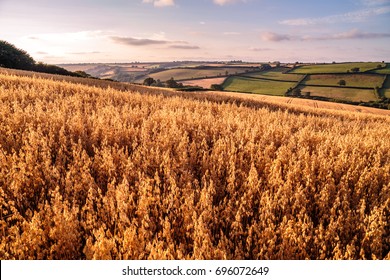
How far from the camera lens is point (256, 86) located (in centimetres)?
7869

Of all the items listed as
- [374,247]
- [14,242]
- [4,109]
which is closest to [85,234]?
[14,242]

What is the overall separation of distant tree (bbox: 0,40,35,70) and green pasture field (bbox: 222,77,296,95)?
4827 cm

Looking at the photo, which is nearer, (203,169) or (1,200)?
(1,200)

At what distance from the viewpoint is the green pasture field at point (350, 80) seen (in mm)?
72938

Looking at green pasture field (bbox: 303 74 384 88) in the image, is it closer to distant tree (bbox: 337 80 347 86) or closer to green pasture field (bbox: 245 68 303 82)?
distant tree (bbox: 337 80 347 86)

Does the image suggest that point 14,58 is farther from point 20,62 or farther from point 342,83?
point 342,83

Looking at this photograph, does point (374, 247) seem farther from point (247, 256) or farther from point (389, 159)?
point (389, 159)

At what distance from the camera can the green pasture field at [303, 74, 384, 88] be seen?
239 ft

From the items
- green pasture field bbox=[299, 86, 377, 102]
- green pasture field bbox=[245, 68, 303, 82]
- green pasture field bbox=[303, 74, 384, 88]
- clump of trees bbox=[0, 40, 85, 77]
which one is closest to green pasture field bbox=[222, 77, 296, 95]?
green pasture field bbox=[245, 68, 303, 82]

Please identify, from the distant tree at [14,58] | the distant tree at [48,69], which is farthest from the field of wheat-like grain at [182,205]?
the distant tree at [14,58]

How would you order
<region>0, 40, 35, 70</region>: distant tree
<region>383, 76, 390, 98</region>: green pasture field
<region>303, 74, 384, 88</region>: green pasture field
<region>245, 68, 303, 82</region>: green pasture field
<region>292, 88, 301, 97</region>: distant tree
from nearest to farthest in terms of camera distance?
<region>0, 40, 35, 70</region>: distant tree
<region>383, 76, 390, 98</region>: green pasture field
<region>292, 88, 301, 97</region>: distant tree
<region>303, 74, 384, 88</region>: green pasture field
<region>245, 68, 303, 82</region>: green pasture field

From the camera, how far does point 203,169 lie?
3.72 metres
